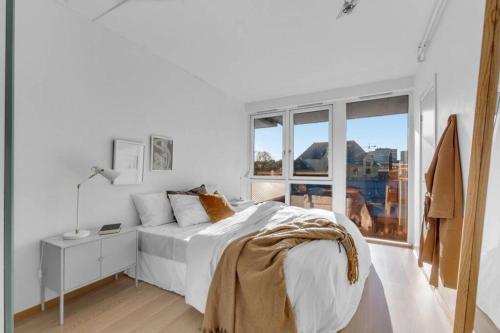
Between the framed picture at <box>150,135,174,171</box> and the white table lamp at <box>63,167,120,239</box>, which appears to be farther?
the framed picture at <box>150,135,174,171</box>

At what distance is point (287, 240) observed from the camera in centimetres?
180

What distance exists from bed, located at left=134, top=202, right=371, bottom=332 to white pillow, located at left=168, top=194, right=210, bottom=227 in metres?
0.09

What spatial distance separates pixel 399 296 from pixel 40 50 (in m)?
3.88

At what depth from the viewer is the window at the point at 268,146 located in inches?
194

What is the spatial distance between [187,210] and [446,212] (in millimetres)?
2440

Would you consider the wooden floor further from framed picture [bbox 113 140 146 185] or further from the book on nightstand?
framed picture [bbox 113 140 146 185]

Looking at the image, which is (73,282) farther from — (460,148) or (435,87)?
(435,87)

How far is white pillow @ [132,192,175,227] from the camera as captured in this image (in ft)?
8.90

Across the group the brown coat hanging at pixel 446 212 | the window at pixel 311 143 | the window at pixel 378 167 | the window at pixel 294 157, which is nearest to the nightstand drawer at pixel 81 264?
the brown coat hanging at pixel 446 212

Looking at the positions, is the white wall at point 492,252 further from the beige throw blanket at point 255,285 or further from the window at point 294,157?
the window at point 294,157

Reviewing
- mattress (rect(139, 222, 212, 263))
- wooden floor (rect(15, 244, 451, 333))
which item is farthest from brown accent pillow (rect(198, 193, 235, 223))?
wooden floor (rect(15, 244, 451, 333))

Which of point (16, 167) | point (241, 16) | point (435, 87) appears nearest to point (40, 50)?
point (16, 167)

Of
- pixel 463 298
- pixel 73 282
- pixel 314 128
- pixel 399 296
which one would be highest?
pixel 314 128

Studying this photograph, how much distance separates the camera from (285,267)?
1.62 m
